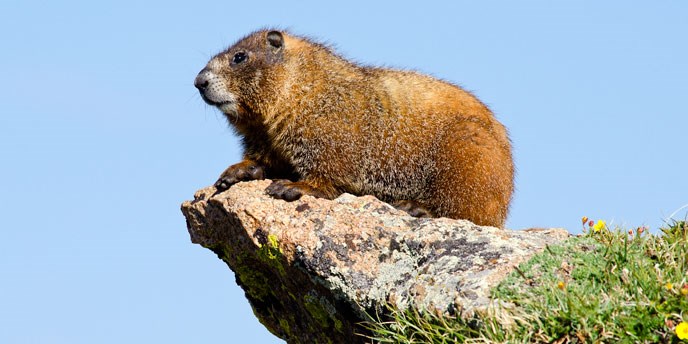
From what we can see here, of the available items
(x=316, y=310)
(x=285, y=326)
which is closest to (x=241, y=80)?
(x=285, y=326)

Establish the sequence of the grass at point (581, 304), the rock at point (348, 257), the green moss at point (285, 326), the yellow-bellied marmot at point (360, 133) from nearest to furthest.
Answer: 1. the grass at point (581, 304)
2. the rock at point (348, 257)
3. the green moss at point (285, 326)
4. the yellow-bellied marmot at point (360, 133)

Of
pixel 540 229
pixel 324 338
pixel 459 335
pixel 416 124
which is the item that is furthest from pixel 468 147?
pixel 459 335

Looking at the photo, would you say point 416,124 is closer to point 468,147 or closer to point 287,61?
point 468,147

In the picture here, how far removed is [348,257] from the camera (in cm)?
584

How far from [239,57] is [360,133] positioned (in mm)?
1434

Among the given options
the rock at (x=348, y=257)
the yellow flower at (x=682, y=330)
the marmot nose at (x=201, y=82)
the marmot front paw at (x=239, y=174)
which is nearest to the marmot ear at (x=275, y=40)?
the marmot nose at (x=201, y=82)

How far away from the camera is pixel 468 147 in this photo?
25.2ft

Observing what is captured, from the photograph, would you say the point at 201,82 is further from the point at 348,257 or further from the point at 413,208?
the point at 348,257

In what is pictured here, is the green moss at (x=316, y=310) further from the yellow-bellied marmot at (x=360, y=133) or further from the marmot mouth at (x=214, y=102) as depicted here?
the marmot mouth at (x=214, y=102)

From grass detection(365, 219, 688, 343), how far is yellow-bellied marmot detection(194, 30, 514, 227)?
2.26 m

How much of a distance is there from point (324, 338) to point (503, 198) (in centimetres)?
230

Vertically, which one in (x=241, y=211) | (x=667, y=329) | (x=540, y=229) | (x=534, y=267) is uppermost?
(x=241, y=211)

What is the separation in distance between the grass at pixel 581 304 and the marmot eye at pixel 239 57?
144 inches

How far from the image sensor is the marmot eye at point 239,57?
8273 mm
